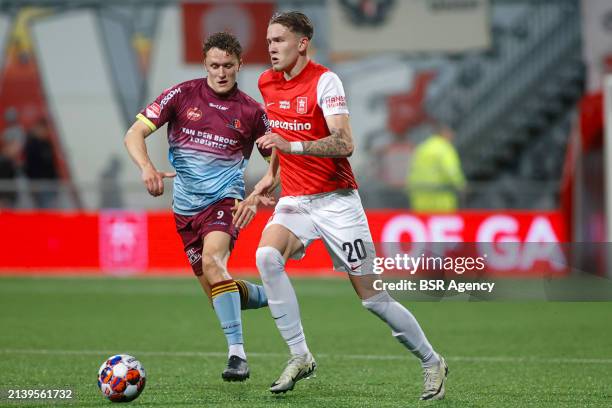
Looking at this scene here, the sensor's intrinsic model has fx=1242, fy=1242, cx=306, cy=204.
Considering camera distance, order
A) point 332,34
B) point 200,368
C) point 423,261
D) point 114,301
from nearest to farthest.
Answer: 1. point 423,261
2. point 200,368
3. point 114,301
4. point 332,34

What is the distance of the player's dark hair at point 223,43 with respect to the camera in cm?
775

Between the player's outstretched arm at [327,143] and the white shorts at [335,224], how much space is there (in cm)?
45

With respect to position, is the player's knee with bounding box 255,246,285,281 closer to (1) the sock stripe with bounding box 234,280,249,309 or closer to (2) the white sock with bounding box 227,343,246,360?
(2) the white sock with bounding box 227,343,246,360

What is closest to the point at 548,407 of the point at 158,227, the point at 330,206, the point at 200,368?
the point at 330,206

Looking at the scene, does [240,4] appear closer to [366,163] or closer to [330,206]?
[366,163]

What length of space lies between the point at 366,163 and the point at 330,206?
48.7 ft

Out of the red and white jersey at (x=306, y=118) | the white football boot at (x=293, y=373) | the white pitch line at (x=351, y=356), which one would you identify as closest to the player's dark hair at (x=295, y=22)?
the red and white jersey at (x=306, y=118)

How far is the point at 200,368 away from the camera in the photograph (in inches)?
329

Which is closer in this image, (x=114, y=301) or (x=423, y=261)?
(x=423, y=261)

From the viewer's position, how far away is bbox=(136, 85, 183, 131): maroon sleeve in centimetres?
774

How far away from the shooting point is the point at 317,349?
9.69 meters

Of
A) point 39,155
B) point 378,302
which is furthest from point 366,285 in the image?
point 39,155

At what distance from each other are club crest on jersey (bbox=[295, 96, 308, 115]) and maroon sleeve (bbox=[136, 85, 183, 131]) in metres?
1.20

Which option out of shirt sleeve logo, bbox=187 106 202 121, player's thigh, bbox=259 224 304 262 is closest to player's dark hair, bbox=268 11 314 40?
player's thigh, bbox=259 224 304 262
